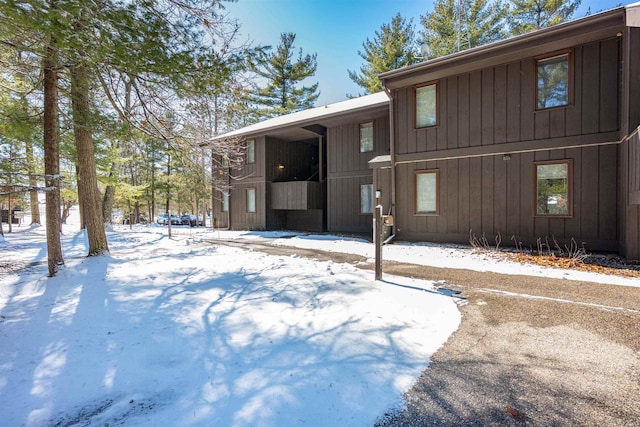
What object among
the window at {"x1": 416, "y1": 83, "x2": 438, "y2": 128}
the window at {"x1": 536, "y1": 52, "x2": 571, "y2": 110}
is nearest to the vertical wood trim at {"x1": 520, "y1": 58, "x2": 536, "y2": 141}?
the window at {"x1": 536, "y1": 52, "x2": 571, "y2": 110}

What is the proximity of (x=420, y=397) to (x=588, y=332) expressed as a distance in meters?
2.13

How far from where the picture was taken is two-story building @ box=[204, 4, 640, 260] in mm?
6312

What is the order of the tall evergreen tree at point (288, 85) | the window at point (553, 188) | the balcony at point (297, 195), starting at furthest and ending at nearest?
the tall evergreen tree at point (288, 85) → the balcony at point (297, 195) → the window at point (553, 188)

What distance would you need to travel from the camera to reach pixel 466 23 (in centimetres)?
1841

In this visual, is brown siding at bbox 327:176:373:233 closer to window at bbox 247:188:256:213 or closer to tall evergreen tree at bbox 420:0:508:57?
→ window at bbox 247:188:256:213

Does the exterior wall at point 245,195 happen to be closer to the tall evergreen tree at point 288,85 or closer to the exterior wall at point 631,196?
the tall evergreen tree at point 288,85

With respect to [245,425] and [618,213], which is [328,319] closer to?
[245,425]

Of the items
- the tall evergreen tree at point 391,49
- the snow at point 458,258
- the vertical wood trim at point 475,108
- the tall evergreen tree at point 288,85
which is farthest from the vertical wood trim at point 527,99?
the tall evergreen tree at point 288,85

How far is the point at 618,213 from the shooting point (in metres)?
6.43

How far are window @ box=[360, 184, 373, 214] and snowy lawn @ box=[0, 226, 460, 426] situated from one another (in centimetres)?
711

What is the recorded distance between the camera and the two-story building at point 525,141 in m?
6.31

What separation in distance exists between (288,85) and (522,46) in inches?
779

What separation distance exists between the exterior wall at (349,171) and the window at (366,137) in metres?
0.13

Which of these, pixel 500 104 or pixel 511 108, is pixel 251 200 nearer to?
pixel 500 104
